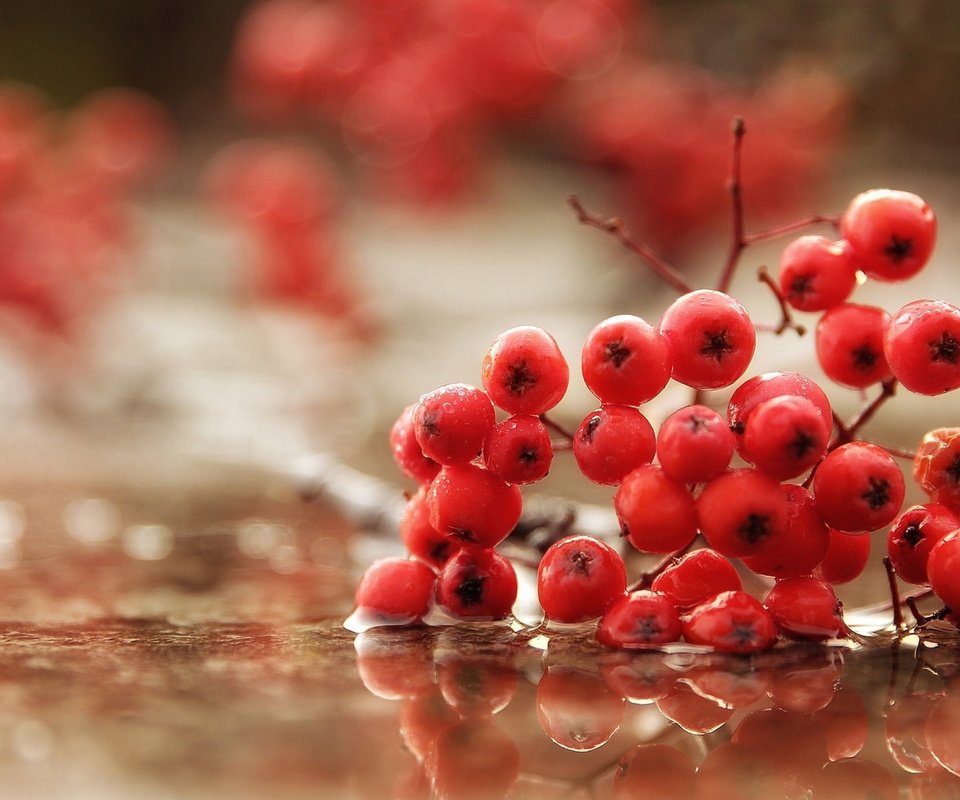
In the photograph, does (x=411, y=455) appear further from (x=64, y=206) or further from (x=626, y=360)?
(x=64, y=206)

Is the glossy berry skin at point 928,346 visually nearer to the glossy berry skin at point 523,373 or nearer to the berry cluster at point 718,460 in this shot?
the berry cluster at point 718,460

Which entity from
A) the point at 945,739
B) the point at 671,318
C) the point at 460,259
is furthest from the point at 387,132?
the point at 945,739

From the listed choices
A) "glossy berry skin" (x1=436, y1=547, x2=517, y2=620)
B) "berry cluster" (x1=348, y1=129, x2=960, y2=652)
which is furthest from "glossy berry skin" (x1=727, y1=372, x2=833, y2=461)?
"glossy berry skin" (x1=436, y1=547, x2=517, y2=620)

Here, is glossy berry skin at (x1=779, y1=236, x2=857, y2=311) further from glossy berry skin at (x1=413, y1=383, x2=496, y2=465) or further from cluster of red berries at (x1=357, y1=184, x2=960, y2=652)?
glossy berry skin at (x1=413, y1=383, x2=496, y2=465)

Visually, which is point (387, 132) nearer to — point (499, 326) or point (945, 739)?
point (499, 326)

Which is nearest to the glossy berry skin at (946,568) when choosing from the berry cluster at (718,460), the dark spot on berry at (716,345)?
the berry cluster at (718,460)

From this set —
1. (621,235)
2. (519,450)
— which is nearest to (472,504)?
(519,450)
